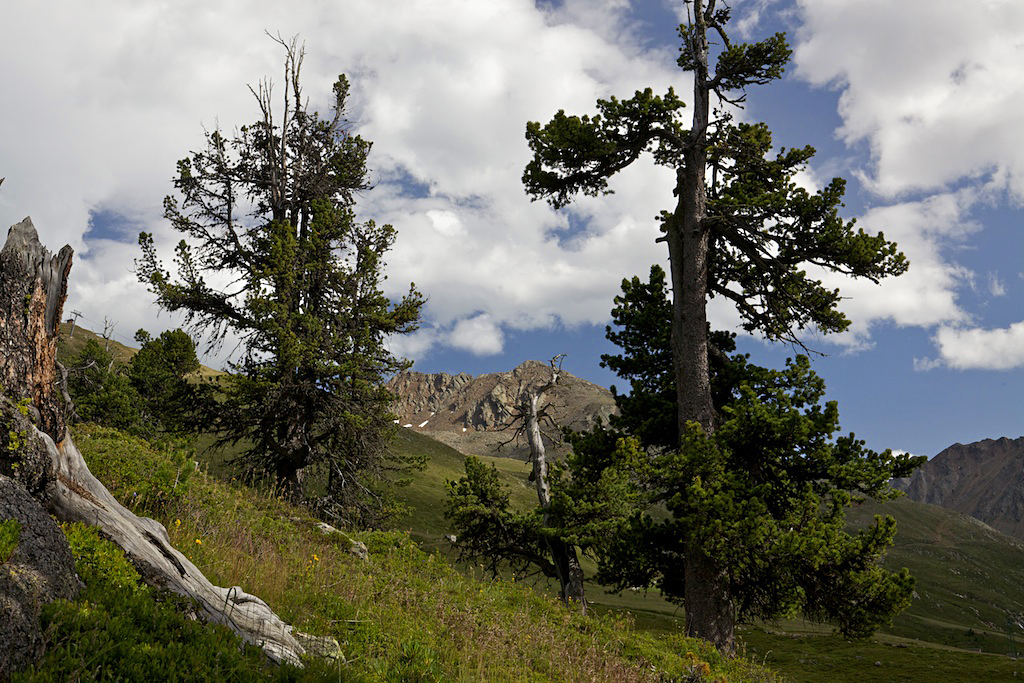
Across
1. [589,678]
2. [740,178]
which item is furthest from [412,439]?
[589,678]

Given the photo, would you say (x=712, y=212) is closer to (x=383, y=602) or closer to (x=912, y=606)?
(x=383, y=602)

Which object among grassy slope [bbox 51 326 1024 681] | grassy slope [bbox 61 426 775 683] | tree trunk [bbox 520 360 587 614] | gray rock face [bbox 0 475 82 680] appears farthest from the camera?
grassy slope [bbox 51 326 1024 681]

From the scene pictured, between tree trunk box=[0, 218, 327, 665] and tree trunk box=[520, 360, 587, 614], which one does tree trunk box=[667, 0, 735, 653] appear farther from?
tree trunk box=[0, 218, 327, 665]

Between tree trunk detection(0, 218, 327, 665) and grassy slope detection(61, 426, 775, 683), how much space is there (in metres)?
0.90

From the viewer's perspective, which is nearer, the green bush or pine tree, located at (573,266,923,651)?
the green bush

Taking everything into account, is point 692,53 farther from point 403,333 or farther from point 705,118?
point 403,333

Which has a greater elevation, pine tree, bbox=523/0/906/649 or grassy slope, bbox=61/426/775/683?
pine tree, bbox=523/0/906/649

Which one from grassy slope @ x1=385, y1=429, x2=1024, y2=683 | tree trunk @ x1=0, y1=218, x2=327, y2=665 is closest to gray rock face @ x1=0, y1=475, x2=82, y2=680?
tree trunk @ x1=0, y1=218, x2=327, y2=665

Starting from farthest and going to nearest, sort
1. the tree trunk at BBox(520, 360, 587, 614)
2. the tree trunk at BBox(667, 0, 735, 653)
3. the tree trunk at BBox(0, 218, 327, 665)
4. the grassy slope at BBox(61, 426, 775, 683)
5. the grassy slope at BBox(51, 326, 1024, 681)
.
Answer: the grassy slope at BBox(51, 326, 1024, 681) → the tree trunk at BBox(520, 360, 587, 614) → the tree trunk at BBox(667, 0, 735, 653) → the grassy slope at BBox(61, 426, 775, 683) → the tree trunk at BBox(0, 218, 327, 665)

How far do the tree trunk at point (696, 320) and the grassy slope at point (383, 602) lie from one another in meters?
3.04

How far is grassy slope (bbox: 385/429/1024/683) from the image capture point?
18.9 meters

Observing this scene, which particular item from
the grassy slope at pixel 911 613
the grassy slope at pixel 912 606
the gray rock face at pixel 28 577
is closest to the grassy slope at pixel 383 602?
the grassy slope at pixel 912 606

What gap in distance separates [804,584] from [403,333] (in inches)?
581

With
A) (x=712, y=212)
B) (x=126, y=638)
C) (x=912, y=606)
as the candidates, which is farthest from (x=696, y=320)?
(x=912, y=606)
